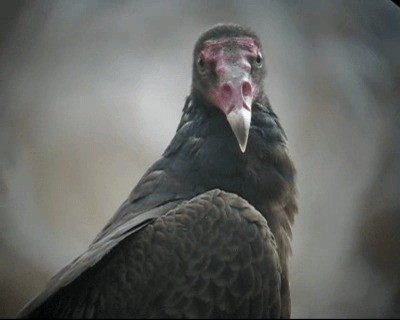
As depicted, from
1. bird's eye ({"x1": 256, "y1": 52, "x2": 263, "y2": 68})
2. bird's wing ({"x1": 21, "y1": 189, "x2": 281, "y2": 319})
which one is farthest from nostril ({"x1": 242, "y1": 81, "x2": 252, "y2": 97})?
bird's wing ({"x1": 21, "y1": 189, "x2": 281, "y2": 319})

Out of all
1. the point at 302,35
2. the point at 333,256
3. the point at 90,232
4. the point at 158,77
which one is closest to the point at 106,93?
the point at 158,77

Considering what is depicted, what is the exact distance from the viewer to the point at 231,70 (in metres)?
2.14

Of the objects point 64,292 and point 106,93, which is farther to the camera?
point 106,93

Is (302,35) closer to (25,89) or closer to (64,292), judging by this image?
(25,89)

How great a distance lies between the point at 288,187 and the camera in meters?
2.29

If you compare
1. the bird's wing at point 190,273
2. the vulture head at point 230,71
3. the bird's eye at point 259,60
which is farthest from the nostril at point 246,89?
the bird's wing at point 190,273

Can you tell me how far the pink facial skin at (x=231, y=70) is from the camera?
6.87ft

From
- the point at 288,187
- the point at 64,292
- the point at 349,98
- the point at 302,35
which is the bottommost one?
the point at 64,292

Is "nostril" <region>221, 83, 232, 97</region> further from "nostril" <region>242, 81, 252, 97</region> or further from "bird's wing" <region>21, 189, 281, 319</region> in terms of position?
"bird's wing" <region>21, 189, 281, 319</region>

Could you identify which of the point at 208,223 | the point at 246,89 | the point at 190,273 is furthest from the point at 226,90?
the point at 190,273

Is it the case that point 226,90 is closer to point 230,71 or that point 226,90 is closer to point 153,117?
point 230,71

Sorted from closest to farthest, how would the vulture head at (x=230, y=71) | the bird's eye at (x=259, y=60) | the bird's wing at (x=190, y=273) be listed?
the bird's wing at (x=190, y=273)
the vulture head at (x=230, y=71)
the bird's eye at (x=259, y=60)

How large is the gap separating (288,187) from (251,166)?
111 millimetres

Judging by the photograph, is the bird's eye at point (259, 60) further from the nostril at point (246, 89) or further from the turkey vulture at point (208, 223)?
the nostril at point (246, 89)
